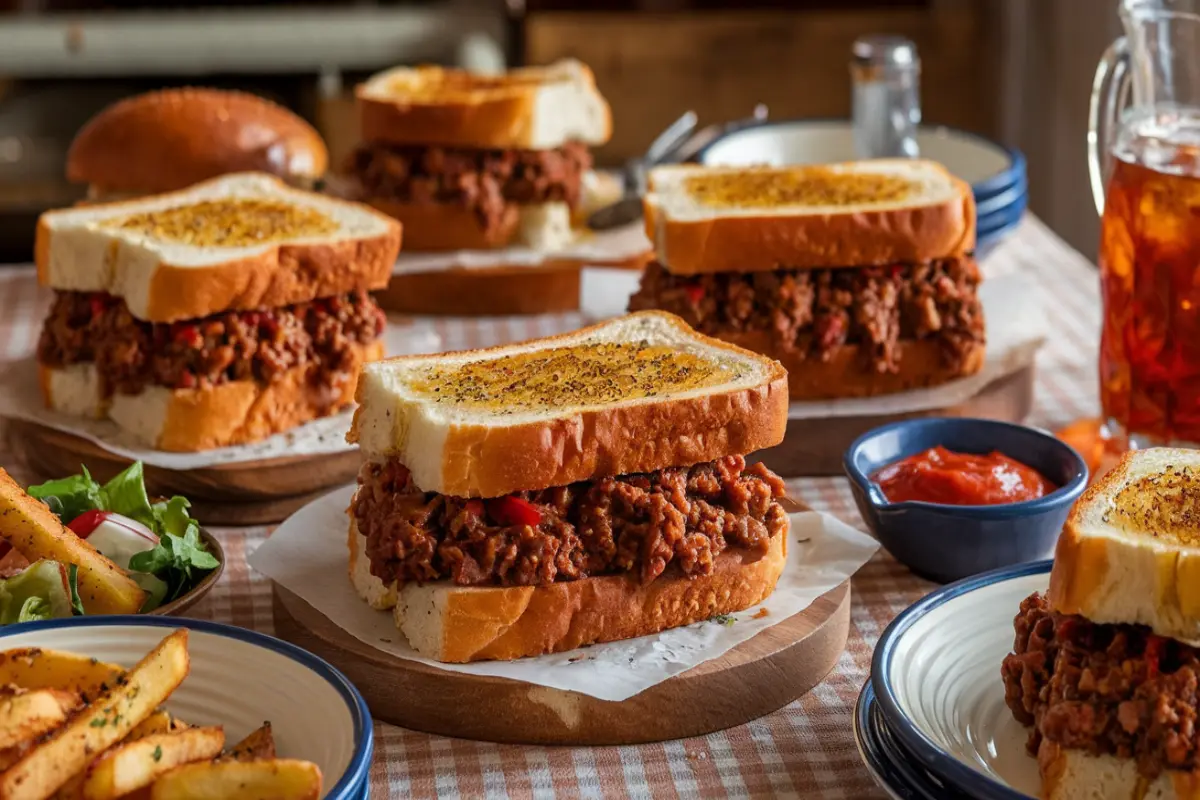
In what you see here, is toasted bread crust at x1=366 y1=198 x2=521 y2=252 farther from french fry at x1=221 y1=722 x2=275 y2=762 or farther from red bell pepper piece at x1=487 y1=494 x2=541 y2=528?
french fry at x1=221 y1=722 x2=275 y2=762

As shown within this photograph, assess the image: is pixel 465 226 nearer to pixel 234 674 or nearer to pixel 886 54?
pixel 886 54

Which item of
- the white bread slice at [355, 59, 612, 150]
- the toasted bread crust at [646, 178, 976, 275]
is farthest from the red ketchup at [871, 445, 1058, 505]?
the white bread slice at [355, 59, 612, 150]

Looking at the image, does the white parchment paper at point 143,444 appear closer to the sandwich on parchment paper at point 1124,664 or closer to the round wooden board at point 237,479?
the round wooden board at point 237,479

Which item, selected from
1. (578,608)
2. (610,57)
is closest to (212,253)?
(578,608)

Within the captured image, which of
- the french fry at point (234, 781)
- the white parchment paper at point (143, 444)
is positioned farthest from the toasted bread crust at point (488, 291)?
the french fry at point (234, 781)

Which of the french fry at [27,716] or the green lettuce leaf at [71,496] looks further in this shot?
the green lettuce leaf at [71,496]

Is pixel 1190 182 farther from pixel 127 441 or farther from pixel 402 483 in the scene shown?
pixel 127 441
